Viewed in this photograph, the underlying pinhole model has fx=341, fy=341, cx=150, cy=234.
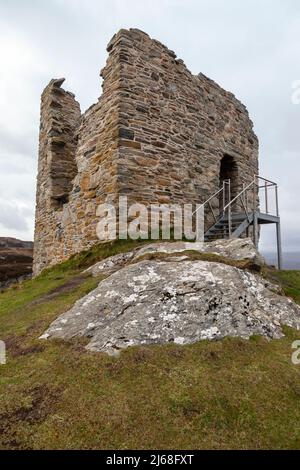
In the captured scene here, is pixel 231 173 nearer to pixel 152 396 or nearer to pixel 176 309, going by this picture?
pixel 176 309

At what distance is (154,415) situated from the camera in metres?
3.73

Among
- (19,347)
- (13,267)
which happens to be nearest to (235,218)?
(19,347)

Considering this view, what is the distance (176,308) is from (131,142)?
7.09 meters

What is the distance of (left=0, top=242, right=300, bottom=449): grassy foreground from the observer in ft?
11.3

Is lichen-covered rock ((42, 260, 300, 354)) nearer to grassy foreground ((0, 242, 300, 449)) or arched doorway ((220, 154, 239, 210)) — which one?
grassy foreground ((0, 242, 300, 449))

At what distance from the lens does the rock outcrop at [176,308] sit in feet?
17.5

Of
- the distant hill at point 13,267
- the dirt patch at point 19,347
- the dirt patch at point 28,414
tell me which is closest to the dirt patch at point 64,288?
the dirt patch at point 19,347

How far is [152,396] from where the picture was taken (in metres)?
4.02

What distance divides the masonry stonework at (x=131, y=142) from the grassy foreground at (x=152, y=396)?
680 cm

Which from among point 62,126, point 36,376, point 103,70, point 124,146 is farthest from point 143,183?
point 36,376

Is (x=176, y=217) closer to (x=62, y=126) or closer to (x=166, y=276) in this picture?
(x=166, y=276)

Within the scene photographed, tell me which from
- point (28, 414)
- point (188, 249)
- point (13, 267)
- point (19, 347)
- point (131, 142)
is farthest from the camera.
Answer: point (13, 267)

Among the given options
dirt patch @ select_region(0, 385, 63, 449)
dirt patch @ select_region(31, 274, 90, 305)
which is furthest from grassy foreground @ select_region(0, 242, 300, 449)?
dirt patch @ select_region(31, 274, 90, 305)

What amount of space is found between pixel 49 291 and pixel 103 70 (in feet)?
27.4
